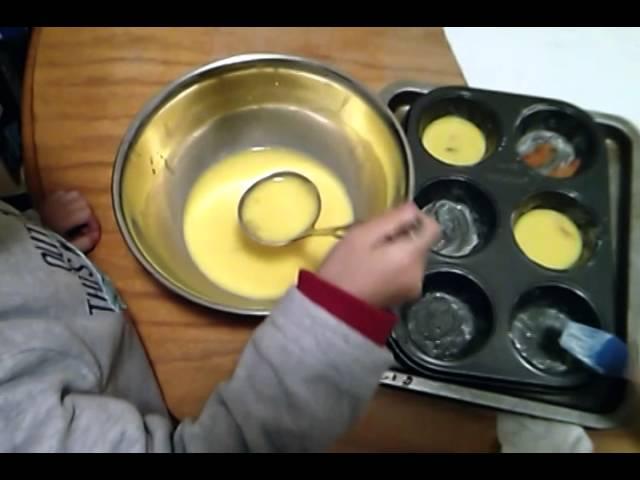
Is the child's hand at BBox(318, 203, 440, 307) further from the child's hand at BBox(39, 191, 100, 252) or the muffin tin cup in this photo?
the child's hand at BBox(39, 191, 100, 252)

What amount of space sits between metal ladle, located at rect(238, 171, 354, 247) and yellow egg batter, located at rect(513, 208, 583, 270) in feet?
0.50

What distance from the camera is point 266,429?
1.51 feet

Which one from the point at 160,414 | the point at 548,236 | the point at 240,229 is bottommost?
the point at 160,414

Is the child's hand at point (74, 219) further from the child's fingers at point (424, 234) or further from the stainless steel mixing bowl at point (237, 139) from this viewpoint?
the child's fingers at point (424, 234)

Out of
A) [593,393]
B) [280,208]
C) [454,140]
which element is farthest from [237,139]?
[593,393]

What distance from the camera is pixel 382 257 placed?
451mm

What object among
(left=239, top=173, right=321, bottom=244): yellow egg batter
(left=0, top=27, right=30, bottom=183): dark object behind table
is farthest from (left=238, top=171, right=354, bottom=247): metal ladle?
(left=0, top=27, right=30, bottom=183): dark object behind table

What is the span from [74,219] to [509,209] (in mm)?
359

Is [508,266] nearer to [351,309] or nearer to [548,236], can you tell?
[548,236]

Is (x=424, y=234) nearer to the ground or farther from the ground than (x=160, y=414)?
farther from the ground

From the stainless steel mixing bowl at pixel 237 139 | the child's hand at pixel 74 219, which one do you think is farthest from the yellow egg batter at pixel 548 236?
the child's hand at pixel 74 219

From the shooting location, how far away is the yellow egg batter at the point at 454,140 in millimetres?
630
